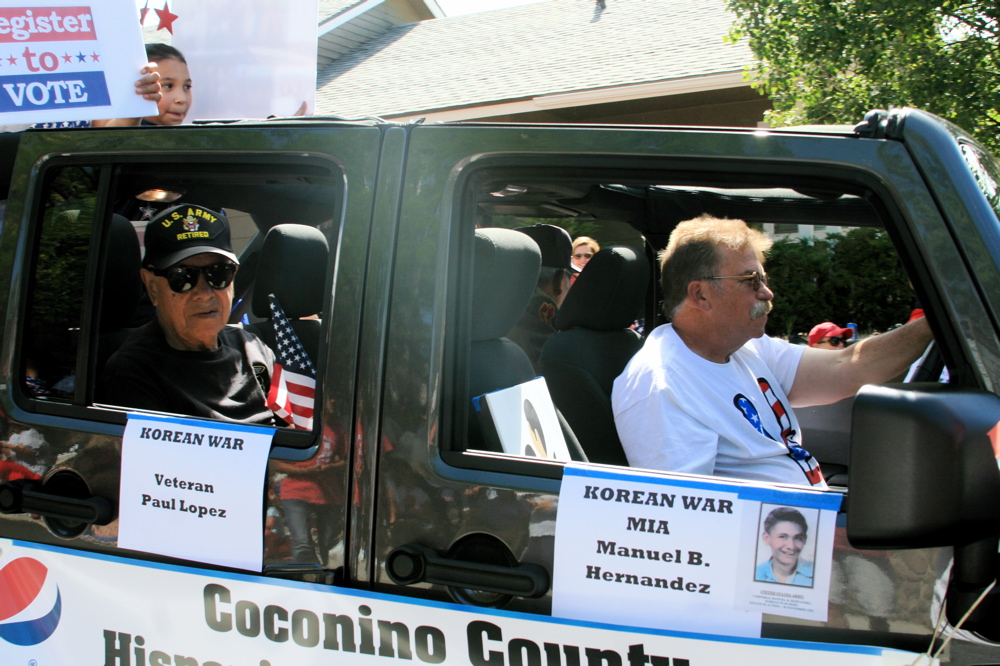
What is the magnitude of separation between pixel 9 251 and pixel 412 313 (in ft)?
3.21

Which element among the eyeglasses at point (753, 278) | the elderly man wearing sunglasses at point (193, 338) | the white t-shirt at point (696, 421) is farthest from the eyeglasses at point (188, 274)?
the eyeglasses at point (753, 278)

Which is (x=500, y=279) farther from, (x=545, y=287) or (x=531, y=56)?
(x=531, y=56)

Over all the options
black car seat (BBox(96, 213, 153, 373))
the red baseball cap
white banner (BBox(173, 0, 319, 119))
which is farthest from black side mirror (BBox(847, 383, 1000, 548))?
the red baseball cap

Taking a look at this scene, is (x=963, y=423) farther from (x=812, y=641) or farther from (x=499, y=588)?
(x=499, y=588)

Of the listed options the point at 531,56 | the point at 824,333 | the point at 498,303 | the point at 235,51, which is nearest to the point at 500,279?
the point at 498,303

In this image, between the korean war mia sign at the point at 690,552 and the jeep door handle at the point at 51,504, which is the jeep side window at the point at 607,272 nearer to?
the korean war mia sign at the point at 690,552

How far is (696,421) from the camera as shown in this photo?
6.88ft

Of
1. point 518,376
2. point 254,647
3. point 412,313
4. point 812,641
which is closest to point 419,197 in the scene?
point 412,313

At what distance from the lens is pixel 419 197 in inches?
66.2

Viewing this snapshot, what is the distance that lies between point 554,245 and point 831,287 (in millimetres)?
2459

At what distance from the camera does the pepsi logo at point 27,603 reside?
1811mm

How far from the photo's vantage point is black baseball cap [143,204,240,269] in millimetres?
2408

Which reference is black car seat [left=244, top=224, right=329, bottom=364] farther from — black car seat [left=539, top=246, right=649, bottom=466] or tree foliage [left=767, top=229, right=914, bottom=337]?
tree foliage [left=767, top=229, right=914, bottom=337]

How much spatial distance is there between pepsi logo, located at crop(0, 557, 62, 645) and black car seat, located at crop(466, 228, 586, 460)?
931mm
